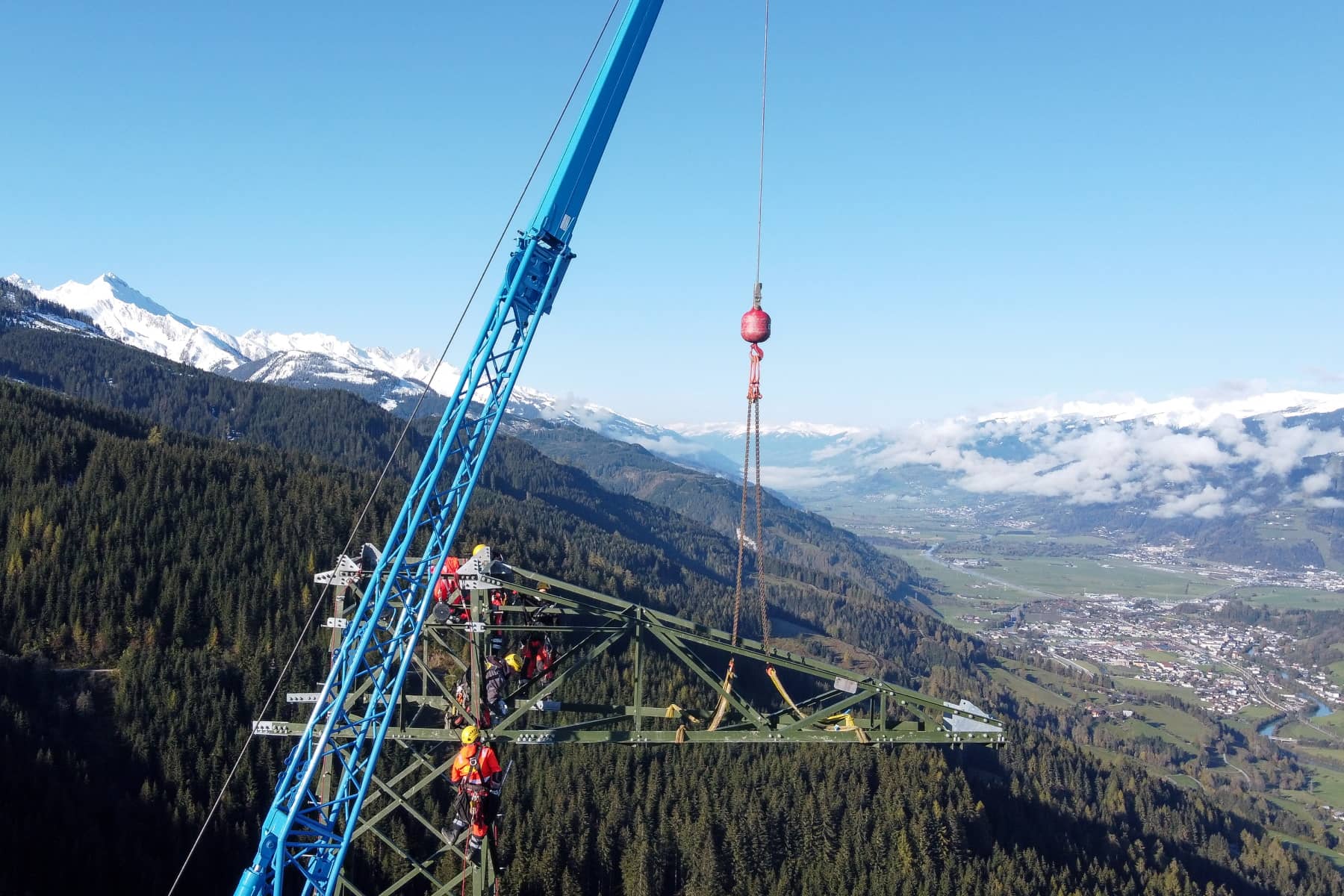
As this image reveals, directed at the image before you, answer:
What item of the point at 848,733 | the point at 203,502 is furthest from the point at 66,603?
the point at 848,733

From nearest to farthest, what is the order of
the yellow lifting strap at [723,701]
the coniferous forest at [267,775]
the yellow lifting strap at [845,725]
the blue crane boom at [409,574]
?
the blue crane boom at [409,574] < the yellow lifting strap at [723,701] < the yellow lifting strap at [845,725] < the coniferous forest at [267,775]

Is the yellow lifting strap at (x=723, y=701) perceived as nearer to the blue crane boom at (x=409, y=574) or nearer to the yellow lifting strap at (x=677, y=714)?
the yellow lifting strap at (x=677, y=714)

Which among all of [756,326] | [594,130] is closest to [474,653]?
[756,326]

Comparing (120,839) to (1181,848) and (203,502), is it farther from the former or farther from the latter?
(1181,848)

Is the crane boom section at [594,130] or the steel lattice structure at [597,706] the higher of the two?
the crane boom section at [594,130]

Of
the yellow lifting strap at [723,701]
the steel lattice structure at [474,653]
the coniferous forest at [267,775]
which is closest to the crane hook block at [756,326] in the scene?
the steel lattice structure at [474,653]

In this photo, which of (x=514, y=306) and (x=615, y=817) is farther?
(x=615, y=817)

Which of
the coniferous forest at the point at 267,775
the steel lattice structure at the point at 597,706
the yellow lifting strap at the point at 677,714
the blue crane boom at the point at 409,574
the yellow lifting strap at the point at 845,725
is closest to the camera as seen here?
the blue crane boom at the point at 409,574
